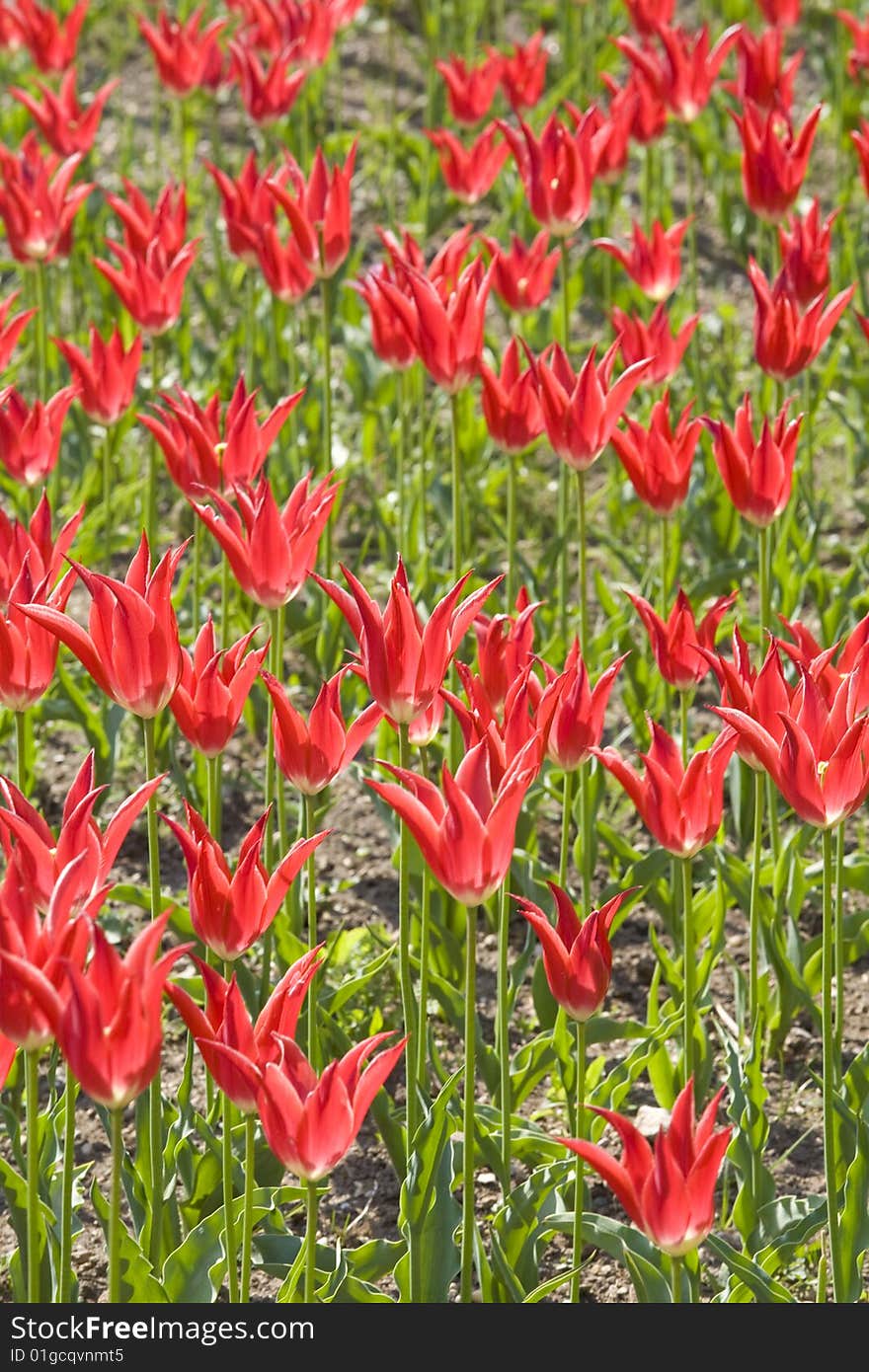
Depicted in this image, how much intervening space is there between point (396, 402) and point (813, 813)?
120 inches

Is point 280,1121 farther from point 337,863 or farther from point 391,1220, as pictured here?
point 337,863

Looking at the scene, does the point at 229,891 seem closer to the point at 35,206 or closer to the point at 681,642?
the point at 681,642

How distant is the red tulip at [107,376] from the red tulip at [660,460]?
90 centimetres

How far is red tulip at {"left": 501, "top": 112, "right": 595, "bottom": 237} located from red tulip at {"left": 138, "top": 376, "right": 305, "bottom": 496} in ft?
3.22

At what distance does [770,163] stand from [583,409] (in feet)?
3.72

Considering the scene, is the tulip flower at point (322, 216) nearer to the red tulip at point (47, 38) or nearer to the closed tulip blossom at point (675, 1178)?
the red tulip at point (47, 38)

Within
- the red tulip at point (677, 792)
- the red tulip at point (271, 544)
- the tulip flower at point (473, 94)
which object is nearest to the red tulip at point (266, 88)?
the tulip flower at point (473, 94)

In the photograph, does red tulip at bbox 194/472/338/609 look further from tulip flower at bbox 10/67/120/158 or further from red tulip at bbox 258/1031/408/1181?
tulip flower at bbox 10/67/120/158

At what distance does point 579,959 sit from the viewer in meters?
2.16

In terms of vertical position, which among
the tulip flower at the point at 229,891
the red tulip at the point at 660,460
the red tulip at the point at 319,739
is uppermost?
the red tulip at the point at 660,460

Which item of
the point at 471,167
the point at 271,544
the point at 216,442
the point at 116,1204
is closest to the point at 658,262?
the point at 471,167

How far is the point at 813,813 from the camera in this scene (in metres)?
2.24

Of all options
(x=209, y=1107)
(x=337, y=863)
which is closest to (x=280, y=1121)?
(x=209, y=1107)

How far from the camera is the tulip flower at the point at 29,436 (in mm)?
3242
